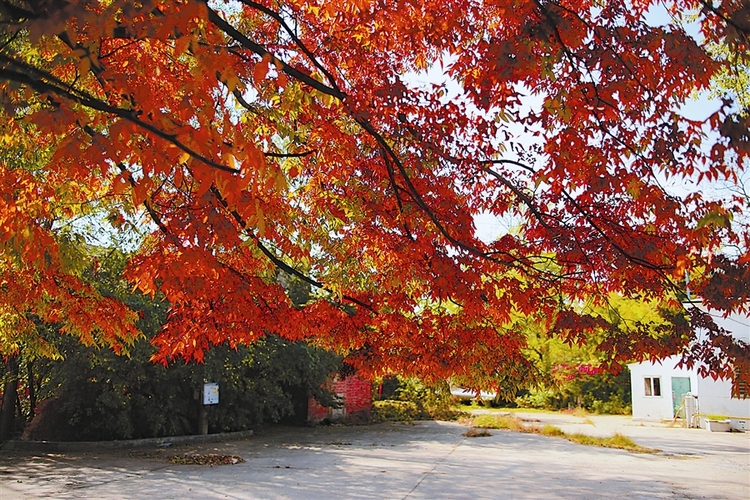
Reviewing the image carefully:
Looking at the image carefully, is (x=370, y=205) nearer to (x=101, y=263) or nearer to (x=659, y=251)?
(x=659, y=251)

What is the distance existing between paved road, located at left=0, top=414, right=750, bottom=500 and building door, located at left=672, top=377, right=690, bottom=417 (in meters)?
8.28

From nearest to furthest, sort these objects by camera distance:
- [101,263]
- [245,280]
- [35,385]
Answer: [245,280]
[101,263]
[35,385]

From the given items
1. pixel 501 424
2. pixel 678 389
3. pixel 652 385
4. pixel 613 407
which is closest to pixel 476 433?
pixel 501 424

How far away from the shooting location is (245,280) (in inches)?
271

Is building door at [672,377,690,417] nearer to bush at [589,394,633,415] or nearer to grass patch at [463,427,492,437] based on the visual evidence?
bush at [589,394,633,415]

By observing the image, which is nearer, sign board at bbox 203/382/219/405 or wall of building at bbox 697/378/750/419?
sign board at bbox 203/382/219/405

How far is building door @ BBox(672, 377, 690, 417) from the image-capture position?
27.8m

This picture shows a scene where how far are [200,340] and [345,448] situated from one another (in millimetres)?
10798

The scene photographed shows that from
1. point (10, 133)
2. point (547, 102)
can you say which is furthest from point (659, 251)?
point (10, 133)

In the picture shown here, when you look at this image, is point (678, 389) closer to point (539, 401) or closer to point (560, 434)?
point (539, 401)

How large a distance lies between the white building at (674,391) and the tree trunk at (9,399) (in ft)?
73.0

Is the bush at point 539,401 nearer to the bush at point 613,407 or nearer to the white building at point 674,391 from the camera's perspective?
the bush at point 613,407

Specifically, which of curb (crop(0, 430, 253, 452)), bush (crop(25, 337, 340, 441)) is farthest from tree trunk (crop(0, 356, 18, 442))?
curb (crop(0, 430, 253, 452))

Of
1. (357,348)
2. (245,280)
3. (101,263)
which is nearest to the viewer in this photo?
(245,280)
